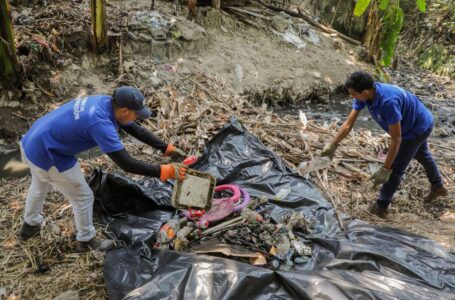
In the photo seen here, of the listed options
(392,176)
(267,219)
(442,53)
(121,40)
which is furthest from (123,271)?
(442,53)

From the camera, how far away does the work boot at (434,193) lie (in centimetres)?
402

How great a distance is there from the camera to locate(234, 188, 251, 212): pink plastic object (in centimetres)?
311

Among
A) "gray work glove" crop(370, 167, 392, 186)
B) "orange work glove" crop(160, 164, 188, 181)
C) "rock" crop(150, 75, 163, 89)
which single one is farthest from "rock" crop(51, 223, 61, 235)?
"rock" crop(150, 75, 163, 89)

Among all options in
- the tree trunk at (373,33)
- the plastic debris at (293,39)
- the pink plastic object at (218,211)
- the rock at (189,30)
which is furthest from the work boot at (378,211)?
the tree trunk at (373,33)

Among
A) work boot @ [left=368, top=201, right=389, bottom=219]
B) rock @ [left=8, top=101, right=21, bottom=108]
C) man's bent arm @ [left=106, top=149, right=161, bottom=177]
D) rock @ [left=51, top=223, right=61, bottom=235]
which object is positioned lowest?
rock @ [left=8, top=101, right=21, bottom=108]

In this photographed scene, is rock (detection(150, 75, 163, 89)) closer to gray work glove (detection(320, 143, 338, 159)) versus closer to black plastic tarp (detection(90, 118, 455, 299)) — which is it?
black plastic tarp (detection(90, 118, 455, 299))

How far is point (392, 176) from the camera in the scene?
355 cm

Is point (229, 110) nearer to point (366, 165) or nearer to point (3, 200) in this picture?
point (366, 165)

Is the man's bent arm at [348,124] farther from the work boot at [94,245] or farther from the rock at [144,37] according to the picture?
the rock at [144,37]

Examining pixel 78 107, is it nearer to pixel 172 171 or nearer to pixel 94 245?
pixel 172 171

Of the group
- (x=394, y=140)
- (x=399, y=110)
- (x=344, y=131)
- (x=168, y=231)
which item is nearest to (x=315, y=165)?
(x=344, y=131)

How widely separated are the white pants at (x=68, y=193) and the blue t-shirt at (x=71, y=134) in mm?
79

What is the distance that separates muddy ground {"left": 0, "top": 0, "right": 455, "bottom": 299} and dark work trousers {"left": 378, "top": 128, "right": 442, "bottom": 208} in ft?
0.95

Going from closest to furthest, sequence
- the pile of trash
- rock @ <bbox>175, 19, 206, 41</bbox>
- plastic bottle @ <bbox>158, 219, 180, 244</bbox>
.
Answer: the pile of trash → plastic bottle @ <bbox>158, 219, 180, 244</bbox> → rock @ <bbox>175, 19, 206, 41</bbox>
